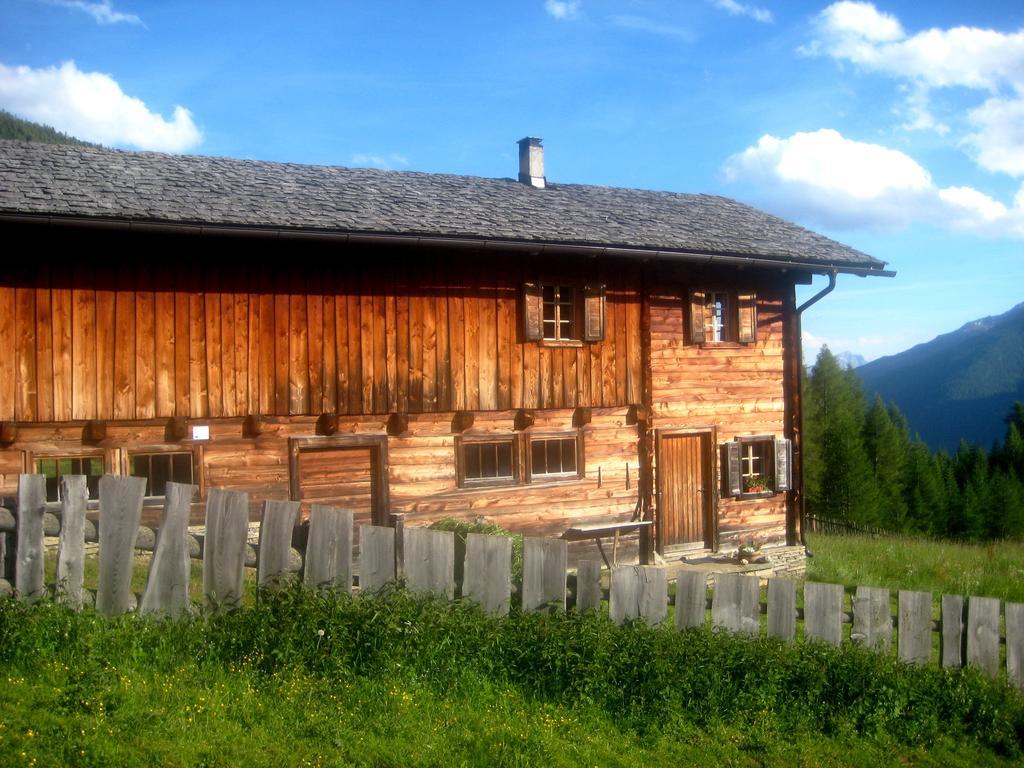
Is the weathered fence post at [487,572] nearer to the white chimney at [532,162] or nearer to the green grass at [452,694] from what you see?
the green grass at [452,694]

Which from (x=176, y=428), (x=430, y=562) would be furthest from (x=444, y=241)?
(x=430, y=562)

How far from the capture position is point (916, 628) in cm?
728

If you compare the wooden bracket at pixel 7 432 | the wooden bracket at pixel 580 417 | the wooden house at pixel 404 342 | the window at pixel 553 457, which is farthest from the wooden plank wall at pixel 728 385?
the wooden bracket at pixel 7 432

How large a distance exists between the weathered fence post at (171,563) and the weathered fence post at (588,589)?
9.86 ft

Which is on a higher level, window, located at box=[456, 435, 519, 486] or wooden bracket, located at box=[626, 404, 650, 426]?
wooden bracket, located at box=[626, 404, 650, 426]

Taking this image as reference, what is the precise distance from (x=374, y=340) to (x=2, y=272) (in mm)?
4777

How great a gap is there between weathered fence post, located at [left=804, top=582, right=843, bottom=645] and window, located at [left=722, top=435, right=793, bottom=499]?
8.55m

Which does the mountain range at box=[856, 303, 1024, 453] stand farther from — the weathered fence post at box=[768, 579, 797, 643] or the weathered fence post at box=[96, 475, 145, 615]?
the weathered fence post at box=[96, 475, 145, 615]

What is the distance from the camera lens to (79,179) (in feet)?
39.5

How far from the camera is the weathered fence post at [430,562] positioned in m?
6.91

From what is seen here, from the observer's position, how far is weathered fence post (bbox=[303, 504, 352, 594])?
6.76m

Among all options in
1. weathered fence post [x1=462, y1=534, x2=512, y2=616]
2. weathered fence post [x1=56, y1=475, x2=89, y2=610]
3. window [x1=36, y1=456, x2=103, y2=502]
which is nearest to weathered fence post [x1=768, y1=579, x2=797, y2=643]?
weathered fence post [x1=462, y1=534, x2=512, y2=616]

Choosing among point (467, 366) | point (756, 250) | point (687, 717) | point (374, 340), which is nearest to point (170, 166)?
point (374, 340)

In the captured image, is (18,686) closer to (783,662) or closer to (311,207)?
(783,662)
